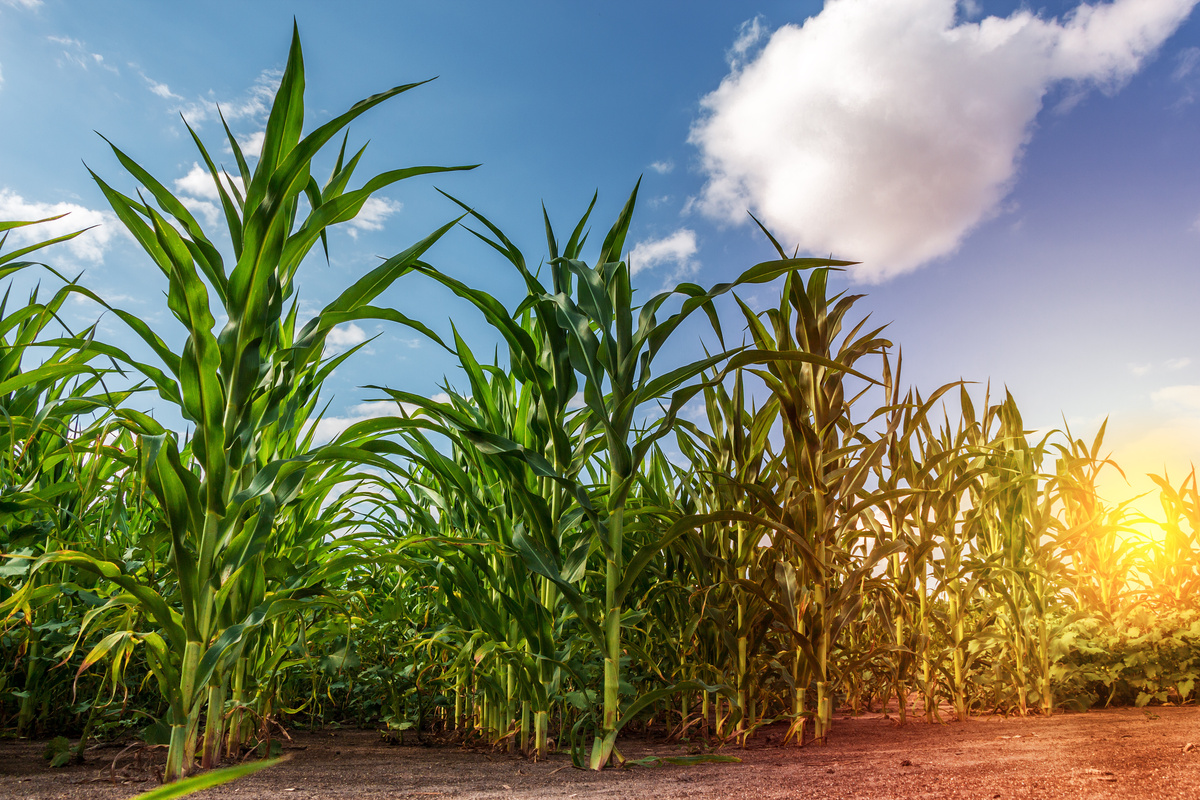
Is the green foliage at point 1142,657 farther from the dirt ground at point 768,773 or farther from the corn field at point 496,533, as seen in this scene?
the dirt ground at point 768,773

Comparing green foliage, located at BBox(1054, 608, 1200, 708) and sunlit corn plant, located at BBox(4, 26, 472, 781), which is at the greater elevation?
sunlit corn plant, located at BBox(4, 26, 472, 781)

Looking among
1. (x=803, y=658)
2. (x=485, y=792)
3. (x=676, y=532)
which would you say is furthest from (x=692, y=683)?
(x=803, y=658)

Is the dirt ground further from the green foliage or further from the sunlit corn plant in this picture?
the green foliage

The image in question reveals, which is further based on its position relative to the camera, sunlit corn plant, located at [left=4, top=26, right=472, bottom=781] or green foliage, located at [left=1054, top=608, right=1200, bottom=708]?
green foliage, located at [left=1054, top=608, right=1200, bottom=708]

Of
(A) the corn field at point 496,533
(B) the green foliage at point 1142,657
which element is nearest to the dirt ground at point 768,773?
(A) the corn field at point 496,533

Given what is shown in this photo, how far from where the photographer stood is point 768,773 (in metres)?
1.39

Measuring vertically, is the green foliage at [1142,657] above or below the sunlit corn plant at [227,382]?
below

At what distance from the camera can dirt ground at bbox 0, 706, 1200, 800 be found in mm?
1170

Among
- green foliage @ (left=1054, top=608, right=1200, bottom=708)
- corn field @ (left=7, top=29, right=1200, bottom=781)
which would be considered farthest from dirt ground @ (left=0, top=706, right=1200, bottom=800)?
green foliage @ (left=1054, top=608, right=1200, bottom=708)

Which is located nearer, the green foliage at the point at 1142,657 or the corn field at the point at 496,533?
the corn field at the point at 496,533

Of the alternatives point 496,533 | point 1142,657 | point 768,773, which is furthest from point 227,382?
point 1142,657

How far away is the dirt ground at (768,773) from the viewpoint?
3.84 feet

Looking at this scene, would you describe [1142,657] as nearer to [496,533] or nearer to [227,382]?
[496,533]

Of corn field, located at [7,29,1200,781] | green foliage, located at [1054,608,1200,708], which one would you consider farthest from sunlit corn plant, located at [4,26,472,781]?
green foliage, located at [1054,608,1200,708]
